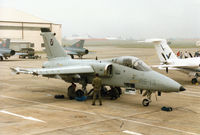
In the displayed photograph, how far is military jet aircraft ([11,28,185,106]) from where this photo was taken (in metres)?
14.9

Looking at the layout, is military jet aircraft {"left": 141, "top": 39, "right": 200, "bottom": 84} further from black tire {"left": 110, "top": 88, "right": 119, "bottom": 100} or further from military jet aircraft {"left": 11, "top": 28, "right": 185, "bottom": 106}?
military jet aircraft {"left": 11, "top": 28, "right": 185, "bottom": 106}

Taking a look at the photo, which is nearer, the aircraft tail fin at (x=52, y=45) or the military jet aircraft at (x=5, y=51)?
the aircraft tail fin at (x=52, y=45)

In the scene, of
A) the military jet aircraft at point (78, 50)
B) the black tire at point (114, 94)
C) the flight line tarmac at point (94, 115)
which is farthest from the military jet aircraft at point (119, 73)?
the military jet aircraft at point (78, 50)

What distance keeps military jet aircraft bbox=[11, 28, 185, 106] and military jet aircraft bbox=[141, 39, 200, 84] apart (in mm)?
8995

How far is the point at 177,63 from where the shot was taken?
2567 centimetres

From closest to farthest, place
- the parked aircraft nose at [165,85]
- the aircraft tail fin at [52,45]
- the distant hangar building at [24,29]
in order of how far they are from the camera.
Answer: the parked aircraft nose at [165,85]
the aircraft tail fin at [52,45]
the distant hangar building at [24,29]

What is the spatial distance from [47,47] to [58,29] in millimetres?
65199

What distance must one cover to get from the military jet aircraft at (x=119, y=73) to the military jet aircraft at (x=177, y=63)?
8995 mm

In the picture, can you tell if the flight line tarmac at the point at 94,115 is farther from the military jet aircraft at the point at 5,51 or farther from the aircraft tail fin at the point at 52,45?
the military jet aircraft at the point at 5,51

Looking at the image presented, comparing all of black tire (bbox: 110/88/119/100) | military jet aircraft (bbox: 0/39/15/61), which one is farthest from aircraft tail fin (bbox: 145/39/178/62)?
military jet aircraft (bbox: 0/39/15/61)

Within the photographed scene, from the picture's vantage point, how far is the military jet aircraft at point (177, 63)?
953 inches

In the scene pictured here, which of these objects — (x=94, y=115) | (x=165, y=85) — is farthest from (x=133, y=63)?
(x=94, y=115)

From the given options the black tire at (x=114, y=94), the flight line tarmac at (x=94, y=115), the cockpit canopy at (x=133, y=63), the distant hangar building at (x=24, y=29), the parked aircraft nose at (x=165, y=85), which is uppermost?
the distant hangar building at (x=24, y=29)

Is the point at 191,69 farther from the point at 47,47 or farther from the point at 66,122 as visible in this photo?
the point at 66,122
